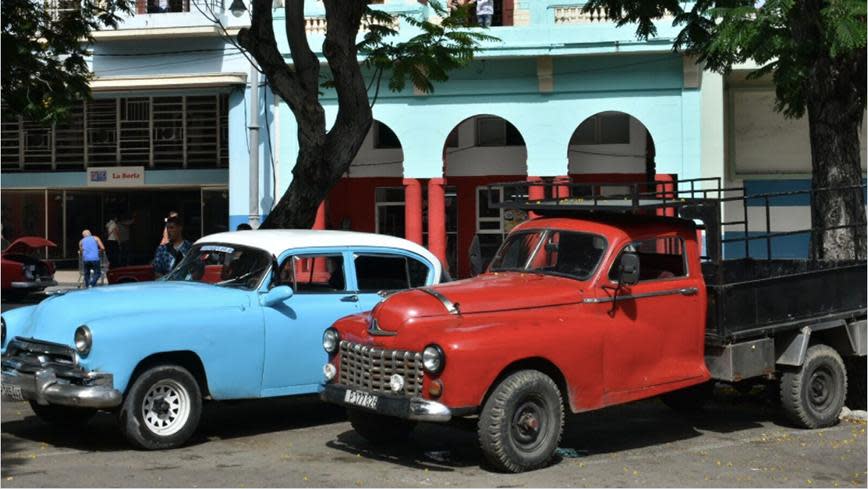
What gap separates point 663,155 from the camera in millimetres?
24547

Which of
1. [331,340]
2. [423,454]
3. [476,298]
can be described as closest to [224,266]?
[331,340]

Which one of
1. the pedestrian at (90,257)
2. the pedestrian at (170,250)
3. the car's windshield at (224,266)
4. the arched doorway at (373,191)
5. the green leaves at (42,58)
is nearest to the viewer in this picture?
the car's windshield at (224,266)

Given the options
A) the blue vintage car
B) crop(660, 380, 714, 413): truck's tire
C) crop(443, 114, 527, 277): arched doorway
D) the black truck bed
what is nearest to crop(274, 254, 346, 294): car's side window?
the blue vintage car

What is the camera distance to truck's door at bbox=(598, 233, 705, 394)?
8.82 m

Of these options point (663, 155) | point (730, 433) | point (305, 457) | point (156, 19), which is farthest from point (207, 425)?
point (156, 19)

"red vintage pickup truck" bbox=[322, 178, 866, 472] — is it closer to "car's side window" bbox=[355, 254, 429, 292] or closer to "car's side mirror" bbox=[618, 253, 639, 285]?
"car's side mirror" bbox=[618, 253, 639, 285]

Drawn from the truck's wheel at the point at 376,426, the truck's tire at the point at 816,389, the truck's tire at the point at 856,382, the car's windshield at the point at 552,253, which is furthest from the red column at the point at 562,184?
the truck's tire at the point at 856,382

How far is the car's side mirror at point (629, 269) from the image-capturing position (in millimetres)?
8758

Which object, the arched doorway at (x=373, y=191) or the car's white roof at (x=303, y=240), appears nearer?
the car's white roof at (x=303, y=240)

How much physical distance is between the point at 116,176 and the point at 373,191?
274 inches

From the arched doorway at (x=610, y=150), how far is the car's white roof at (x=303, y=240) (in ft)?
54.3

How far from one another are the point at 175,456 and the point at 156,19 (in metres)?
19.6

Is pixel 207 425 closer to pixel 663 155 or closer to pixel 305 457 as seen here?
pixel 305 457

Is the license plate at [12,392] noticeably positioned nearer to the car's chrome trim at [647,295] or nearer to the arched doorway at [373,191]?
the car's chrome trim at [647,295]
